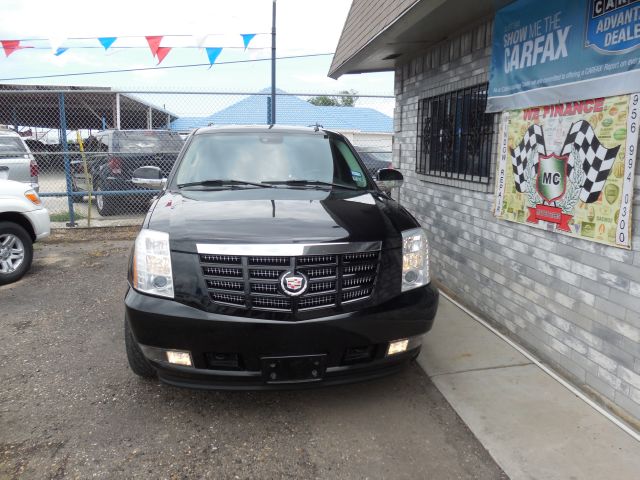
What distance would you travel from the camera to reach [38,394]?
3.35 meters

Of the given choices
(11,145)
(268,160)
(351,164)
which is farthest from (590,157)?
(11,145)

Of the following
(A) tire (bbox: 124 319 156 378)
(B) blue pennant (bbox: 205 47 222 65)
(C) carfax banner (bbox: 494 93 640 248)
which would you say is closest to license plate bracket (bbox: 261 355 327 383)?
(A) tire (bbox: 124 319 156 378)

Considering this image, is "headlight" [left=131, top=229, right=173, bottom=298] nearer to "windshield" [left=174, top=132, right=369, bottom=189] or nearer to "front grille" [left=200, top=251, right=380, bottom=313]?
"front grille" [left=200, top=251, right=380, bottom=313]

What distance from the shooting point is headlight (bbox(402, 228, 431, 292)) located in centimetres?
301

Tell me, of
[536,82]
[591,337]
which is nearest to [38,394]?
[591,337]

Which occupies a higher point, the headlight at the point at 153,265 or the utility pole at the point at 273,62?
the utility pole at the point at 273,62

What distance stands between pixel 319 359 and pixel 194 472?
863 mm

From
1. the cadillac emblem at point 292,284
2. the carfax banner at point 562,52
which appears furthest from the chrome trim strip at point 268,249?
the carfax banner at point 562,52

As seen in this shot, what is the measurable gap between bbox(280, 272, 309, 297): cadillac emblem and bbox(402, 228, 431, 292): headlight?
664mm

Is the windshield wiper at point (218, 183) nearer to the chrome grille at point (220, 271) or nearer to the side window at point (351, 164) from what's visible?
the side window at point (351, 164)

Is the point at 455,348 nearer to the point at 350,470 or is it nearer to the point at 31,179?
the point at 350,470

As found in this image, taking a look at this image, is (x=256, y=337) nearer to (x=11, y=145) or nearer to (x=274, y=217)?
(x=274, y=217)

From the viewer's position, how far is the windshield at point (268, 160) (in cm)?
392

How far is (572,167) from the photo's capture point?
11.3 ft
